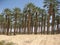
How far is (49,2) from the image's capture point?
7894 cm

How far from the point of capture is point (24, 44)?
3678 centimetres

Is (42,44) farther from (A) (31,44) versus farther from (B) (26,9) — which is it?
(B) (26,9)

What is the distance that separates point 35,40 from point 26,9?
50178 millimetres

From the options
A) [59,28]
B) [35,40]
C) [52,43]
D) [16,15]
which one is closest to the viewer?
[52,43]

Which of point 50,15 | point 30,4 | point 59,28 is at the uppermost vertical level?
point 30,4

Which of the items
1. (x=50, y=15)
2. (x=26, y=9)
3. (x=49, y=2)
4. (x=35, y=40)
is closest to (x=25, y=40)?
(x=35, y=40)

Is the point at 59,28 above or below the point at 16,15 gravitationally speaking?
below

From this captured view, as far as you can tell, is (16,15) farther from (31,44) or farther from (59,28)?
(31,44)

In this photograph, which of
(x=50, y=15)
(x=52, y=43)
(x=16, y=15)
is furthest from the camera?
(x=16, y=15)

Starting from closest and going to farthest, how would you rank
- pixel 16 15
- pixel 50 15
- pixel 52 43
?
pixel 52 43 < pixel 50 15 < pixel 16 15

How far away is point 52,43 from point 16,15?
5919 centimetres

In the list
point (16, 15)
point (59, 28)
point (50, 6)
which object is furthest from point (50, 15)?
point (16, 15)

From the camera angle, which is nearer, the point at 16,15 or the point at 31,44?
the point at 31,44

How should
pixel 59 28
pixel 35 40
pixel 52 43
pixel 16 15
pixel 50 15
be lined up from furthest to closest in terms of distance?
pixel 16 15 < pixel 59 28 < pixel 50 15 < pixel 35 40 < pixel 52 43
